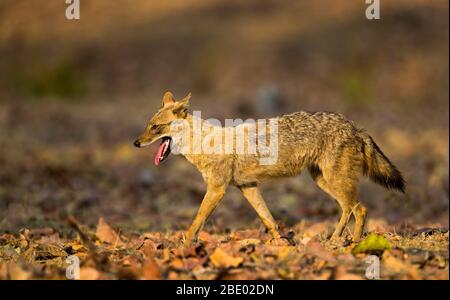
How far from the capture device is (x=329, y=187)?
27.8 feet

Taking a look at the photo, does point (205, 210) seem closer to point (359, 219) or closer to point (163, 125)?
point (163, 125)

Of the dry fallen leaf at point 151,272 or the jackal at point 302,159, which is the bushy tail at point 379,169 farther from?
the dry fallen leaf at point 151,272

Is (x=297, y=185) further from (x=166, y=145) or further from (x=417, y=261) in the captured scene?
(x=417, y=261)

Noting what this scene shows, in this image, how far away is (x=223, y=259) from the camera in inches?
238

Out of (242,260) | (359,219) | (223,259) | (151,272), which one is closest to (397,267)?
(242,260)

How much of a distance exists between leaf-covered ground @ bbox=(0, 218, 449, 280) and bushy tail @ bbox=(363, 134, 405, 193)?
1287 mm

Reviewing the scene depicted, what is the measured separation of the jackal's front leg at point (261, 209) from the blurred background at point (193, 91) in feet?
5.33

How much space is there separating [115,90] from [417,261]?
22057mm

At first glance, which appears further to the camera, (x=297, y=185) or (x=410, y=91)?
(x=410, y=91)

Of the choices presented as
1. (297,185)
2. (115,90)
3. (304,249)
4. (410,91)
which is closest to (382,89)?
(410,91)

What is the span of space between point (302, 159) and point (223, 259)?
8.82 feet

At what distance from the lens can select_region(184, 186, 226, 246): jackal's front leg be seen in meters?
7.77
